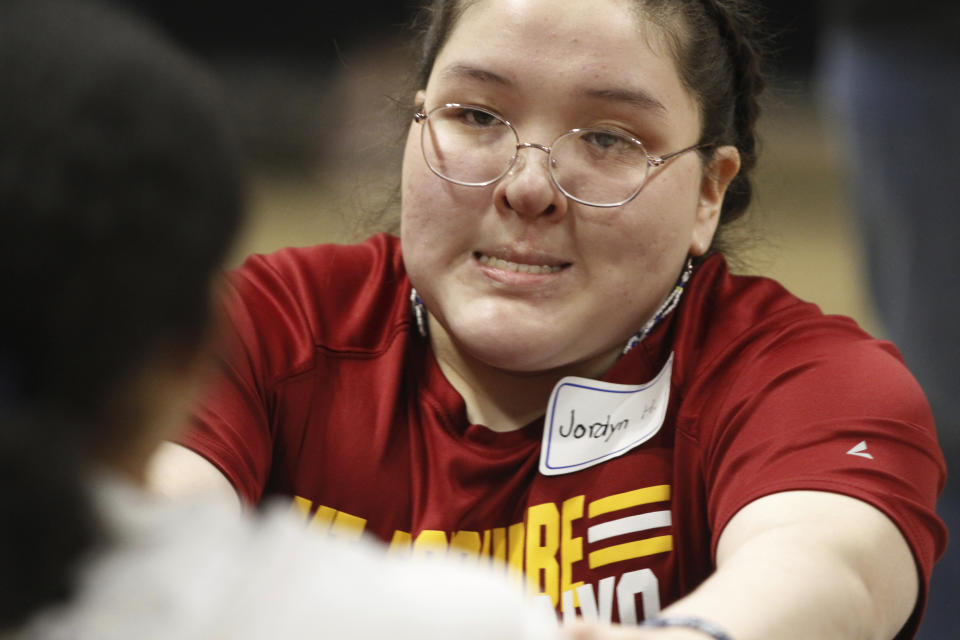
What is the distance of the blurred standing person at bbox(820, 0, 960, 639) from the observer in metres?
2.17

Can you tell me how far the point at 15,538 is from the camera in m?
0.53

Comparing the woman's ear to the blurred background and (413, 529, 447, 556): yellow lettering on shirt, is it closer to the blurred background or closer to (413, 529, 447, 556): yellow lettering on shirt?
(413, 529, 447, 556): yellow lettering on shirt

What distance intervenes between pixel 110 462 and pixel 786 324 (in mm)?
836

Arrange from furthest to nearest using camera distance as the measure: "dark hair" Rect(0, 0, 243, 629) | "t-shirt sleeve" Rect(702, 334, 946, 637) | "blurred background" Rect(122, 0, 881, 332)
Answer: "blurred background" Rect(122, 0, 881, 332) < "t-shirt sleeve" Rect(702, 334, 946, 637) < "dark hair" Rect(0, 0, 243, 629)

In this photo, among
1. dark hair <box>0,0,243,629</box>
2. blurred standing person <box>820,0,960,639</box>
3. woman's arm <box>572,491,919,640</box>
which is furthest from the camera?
blurred standing person <box>820,0,960,639</box>

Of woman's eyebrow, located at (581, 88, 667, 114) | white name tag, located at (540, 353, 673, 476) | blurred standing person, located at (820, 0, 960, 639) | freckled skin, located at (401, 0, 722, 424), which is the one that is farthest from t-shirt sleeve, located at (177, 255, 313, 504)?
blurred standing person, located at (820, 0, 960, 639)

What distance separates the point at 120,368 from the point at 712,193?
0.94 meters

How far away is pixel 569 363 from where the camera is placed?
1.28 metres

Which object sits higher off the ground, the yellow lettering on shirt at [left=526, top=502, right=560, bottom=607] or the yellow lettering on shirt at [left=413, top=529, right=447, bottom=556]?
the yellow lettering on shirt at [left=526, top=502, right=560, bottom=607]

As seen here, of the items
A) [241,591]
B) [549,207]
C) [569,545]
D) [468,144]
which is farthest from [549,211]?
[241,591]

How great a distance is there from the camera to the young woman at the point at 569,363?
1.16 meters

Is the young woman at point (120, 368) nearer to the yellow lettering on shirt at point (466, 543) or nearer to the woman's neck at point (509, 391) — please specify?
the yellow lettering on shirt at point (466, 543)

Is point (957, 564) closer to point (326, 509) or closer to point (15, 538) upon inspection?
point (326, 509)

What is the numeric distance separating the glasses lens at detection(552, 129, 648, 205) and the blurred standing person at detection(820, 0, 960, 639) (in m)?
1.15
